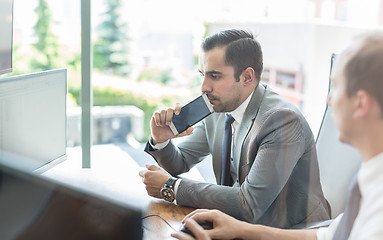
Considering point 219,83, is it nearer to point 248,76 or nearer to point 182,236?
point 248,76

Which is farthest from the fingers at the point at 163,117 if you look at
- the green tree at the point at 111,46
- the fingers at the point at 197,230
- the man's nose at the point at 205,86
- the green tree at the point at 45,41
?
the green tree at the point at 111,46

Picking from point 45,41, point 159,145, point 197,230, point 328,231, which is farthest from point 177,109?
point 45,41

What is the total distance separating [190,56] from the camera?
4703 millimetres

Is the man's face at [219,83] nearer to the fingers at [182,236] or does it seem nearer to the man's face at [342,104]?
the fingers at [182,236]

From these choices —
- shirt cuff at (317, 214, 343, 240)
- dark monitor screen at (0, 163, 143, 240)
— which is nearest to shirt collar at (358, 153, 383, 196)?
shirt cuff at (317, 214, 343, 240)

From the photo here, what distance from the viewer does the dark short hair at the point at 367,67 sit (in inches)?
25.2

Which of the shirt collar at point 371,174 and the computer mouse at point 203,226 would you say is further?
the computer mouse at point 203,226

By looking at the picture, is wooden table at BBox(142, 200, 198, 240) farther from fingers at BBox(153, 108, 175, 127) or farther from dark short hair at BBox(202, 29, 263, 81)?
dark short hair at BBox(202, 29, 263, 81)

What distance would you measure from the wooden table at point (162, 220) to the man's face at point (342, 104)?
456 mm

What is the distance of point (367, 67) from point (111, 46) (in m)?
6.23

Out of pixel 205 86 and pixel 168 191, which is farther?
pixel 205 86

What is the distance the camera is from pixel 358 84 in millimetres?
657

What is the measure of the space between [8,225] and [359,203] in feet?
1.79

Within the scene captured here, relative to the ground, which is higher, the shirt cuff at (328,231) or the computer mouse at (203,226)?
the shirt cuff at (328,231)
